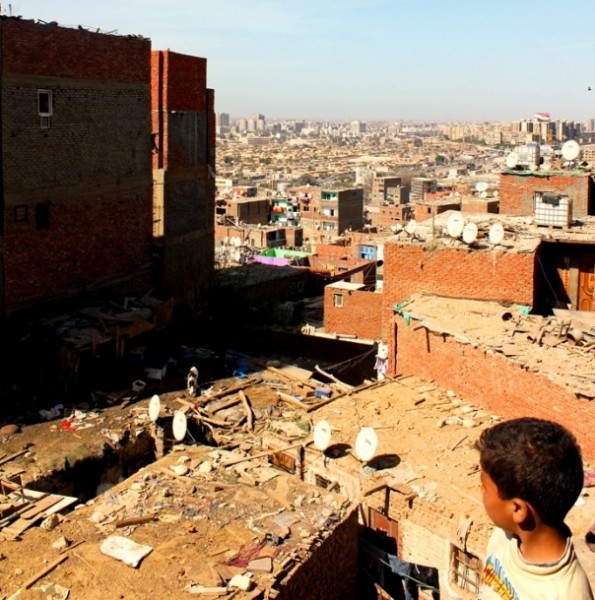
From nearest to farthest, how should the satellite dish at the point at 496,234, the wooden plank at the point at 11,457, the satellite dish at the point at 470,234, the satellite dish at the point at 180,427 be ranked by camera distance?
1. the satellite dish at the point at 180,427
2. the wooden plank at the point at 11,457
3. the satellite dish at the point at 470,234
4. the satellite dish at the point at 496,234

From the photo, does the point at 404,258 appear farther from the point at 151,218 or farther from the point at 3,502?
the point at 3,502

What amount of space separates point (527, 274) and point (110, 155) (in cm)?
1202

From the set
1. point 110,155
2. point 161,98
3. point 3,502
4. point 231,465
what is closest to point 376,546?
point 231,465

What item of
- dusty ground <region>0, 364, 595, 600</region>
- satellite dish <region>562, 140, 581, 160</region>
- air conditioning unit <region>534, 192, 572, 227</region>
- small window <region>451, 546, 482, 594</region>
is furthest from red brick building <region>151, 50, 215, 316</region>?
small window <region>451, 546, 482, 594</region>

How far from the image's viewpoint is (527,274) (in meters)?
17.9

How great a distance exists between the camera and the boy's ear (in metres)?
2.60

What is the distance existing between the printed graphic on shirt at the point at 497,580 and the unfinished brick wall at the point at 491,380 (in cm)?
1068

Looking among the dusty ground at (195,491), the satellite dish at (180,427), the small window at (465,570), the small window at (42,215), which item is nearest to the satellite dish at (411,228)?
the dusty ground at (195,491)

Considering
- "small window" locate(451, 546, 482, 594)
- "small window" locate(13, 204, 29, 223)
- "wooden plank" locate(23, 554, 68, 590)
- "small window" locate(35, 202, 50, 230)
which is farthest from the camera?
"small window" locate(35, 202, 50, 230)

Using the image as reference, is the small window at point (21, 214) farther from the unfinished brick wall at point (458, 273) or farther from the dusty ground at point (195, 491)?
the unfinished brick wall at point (458, 273)

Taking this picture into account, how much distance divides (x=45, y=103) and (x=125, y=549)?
44.9 feet

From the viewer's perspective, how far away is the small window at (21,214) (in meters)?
18.9

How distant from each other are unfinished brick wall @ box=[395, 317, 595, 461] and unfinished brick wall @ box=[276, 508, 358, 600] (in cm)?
457

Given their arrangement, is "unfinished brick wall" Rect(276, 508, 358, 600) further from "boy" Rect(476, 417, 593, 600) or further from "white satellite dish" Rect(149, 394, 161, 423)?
"boy" Rect(476, 417, 593, 600)
